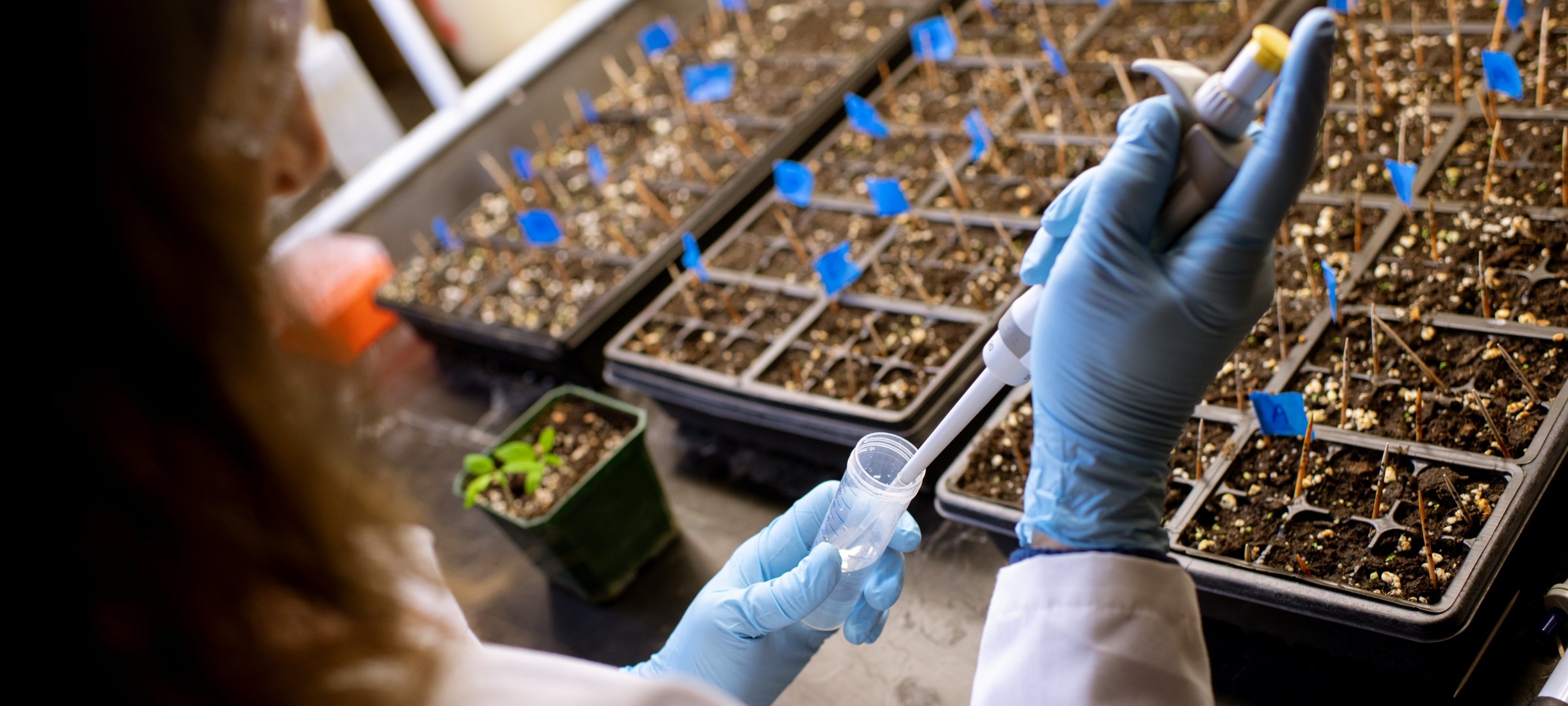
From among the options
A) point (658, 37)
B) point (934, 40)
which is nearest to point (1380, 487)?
point (934, 40)

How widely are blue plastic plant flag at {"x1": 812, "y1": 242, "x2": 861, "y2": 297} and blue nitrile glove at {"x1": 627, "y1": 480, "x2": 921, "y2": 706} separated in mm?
669

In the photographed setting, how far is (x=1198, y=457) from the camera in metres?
1.42

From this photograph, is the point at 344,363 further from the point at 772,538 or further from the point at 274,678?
the point at 772,538

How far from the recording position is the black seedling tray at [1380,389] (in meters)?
1.14

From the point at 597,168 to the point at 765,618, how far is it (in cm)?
172

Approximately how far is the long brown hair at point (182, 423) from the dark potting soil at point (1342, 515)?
1065 millimetres

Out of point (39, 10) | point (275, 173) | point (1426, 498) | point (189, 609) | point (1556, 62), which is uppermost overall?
point (39, 10)

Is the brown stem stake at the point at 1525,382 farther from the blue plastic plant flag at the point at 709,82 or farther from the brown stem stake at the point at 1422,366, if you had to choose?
the blue plastic plant flag at the point at 709,82

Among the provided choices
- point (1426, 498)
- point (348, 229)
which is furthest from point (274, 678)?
point (348, 229)

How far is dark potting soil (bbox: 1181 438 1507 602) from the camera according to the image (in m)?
1.19

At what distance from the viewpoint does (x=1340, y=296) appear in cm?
154

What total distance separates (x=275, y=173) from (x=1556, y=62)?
1.98 metres

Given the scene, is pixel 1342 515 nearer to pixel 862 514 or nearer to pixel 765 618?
pixel 862 514

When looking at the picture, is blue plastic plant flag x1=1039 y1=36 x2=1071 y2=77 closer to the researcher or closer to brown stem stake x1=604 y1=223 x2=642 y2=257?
brown stem stake x1=604 y1=223 x2=642 y2=257
